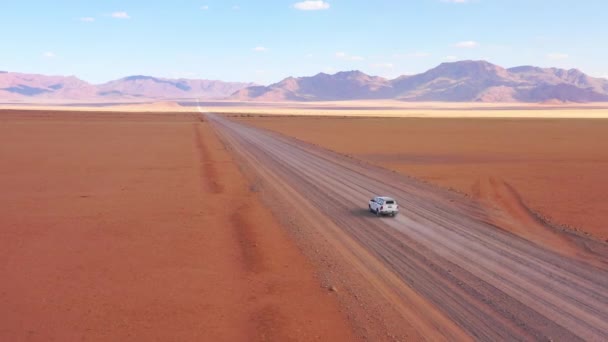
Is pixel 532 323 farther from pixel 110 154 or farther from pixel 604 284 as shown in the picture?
pixel 110 154

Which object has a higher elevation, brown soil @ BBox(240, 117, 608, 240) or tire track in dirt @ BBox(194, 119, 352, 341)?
tire track in dirt @ BBox(194, 119, 352, 341)

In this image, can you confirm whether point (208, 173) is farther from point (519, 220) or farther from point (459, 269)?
point (459, 269)

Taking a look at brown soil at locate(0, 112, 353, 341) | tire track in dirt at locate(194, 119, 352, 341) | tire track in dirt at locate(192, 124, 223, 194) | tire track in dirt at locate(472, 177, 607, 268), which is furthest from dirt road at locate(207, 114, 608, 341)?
tire track in dirt at locate(192, 124, 223, 194)

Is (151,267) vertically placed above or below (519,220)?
above

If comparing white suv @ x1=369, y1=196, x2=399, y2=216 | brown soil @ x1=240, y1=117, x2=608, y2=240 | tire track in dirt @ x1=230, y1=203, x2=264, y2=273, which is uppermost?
white suv @ x1=369, y1=196, x2=399, y2=216

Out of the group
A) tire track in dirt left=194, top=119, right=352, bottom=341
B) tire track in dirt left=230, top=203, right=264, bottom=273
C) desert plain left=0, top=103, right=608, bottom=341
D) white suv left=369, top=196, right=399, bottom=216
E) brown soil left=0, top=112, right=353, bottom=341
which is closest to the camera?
tire track in dirt left=194, top=119, right=352, bottom=341

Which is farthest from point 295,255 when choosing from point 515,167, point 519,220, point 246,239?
point 515,167

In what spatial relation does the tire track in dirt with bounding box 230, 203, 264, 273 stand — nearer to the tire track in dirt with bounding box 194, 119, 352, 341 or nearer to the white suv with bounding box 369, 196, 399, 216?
the tire track in dirt with bounding box 194, 119, 352, 341
